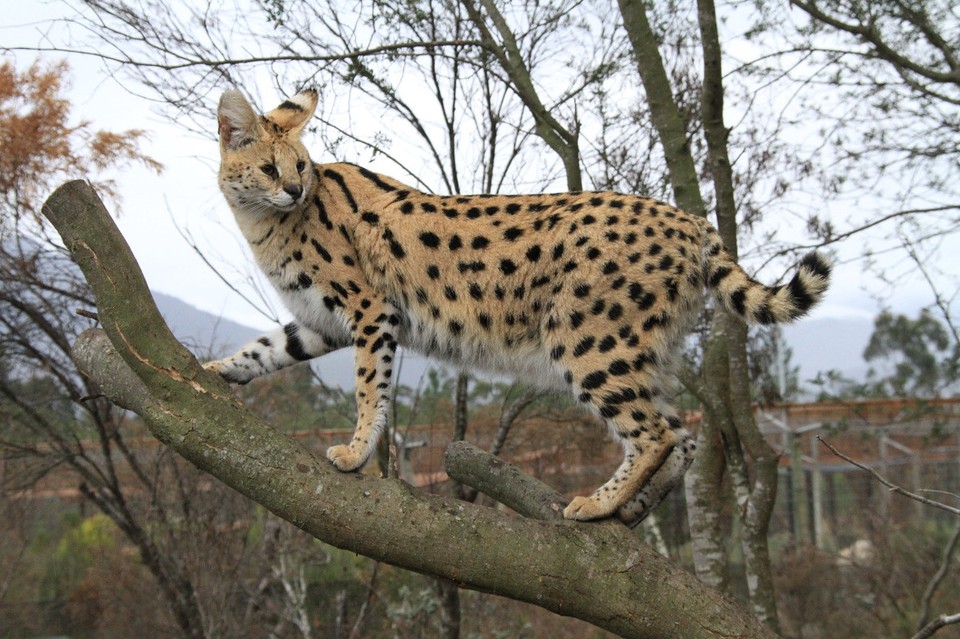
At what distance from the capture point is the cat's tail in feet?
13.0

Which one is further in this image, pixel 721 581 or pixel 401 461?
pixel 401 461

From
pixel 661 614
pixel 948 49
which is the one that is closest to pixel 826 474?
A: pixel 948 49

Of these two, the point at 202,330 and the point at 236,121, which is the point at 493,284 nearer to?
the point at 236,121

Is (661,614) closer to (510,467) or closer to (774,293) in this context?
(510,467)

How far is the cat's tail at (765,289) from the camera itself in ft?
13.0

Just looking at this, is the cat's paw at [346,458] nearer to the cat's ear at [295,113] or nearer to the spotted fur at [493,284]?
the spotted fur at [493,284]

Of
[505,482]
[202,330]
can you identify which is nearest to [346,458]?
[505,482]

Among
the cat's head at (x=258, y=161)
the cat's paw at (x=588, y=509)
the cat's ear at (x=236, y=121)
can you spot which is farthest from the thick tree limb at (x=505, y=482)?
the cat's ear at (x=236, y=121)

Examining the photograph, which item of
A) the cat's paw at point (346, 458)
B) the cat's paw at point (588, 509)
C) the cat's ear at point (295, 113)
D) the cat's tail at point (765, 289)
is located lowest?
the cat's paw at point (588, 509)

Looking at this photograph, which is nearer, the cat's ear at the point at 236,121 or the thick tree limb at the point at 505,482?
the thick tree limb at the point at 505,482

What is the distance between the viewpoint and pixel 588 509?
3.84 m

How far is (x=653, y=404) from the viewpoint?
4188mm

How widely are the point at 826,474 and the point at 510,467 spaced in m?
10.8

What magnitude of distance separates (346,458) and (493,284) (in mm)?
1178
